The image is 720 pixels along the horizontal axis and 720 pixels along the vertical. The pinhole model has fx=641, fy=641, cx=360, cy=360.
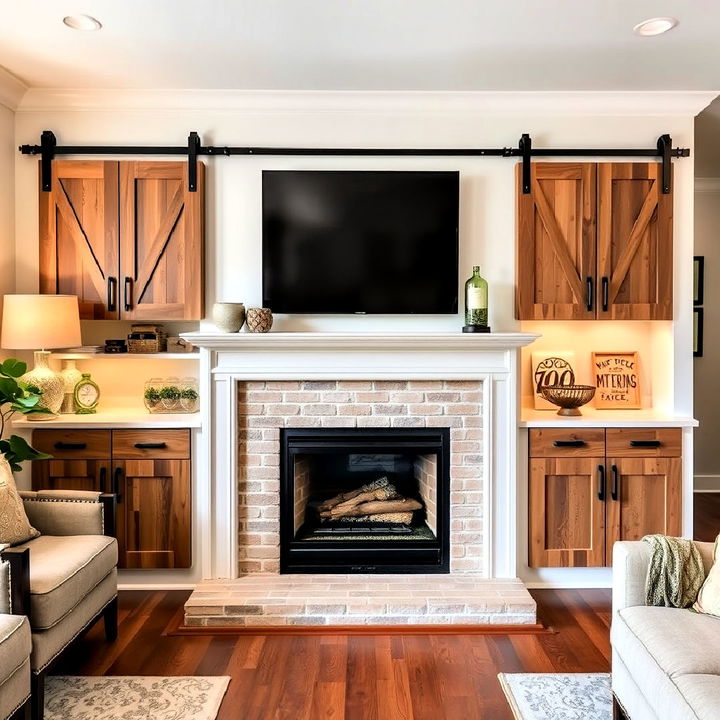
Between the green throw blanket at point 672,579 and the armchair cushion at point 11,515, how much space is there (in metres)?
2.38

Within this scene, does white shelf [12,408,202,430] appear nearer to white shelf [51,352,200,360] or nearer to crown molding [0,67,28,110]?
white shelf [51,352,200,360]

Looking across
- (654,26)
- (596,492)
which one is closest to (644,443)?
(596,492)

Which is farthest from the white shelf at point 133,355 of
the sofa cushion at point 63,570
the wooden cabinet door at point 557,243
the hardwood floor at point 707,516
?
the hardwood floor at point 707,516

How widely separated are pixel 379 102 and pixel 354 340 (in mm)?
1347

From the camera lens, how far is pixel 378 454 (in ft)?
11.8

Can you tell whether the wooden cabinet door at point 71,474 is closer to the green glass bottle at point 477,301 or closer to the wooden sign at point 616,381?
the green glass bottle at point 477,301

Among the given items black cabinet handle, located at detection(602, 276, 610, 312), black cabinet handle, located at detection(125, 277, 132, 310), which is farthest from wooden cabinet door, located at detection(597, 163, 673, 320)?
black cabinet handle, located at detection(125, 277, 132, 310)

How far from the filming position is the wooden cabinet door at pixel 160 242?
137 inches

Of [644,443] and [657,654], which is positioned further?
[644,443]

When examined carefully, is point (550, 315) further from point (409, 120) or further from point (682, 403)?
point (409, 120)

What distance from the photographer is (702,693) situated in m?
1.58

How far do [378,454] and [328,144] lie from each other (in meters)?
1.74

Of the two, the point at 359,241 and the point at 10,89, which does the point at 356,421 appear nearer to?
the point at 359,241

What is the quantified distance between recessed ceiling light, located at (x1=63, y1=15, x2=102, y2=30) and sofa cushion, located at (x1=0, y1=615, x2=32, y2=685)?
2326 mm
